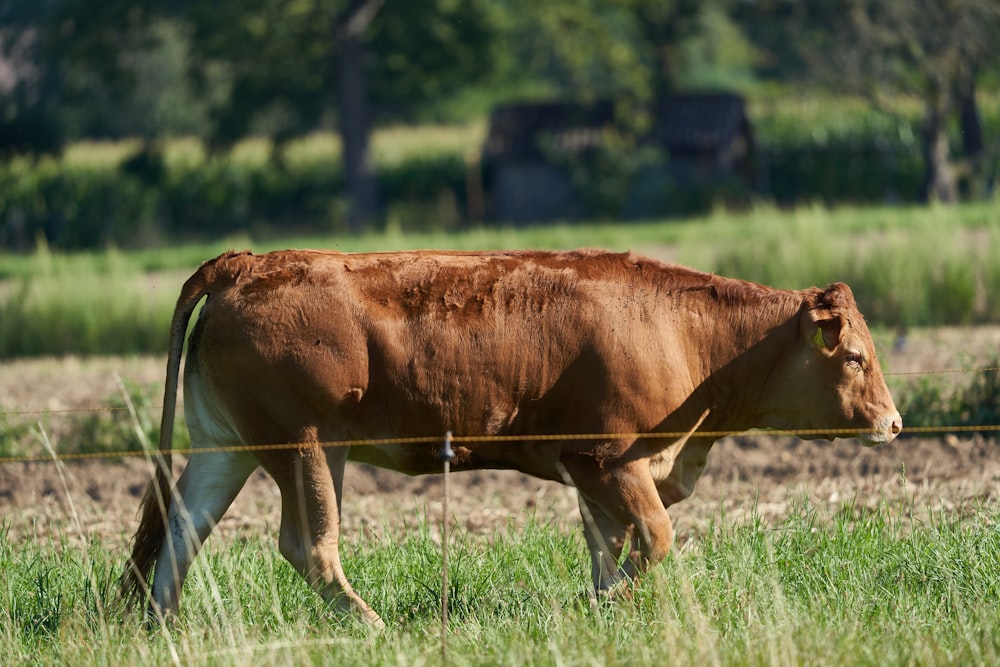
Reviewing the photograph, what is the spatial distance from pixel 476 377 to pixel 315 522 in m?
0.84

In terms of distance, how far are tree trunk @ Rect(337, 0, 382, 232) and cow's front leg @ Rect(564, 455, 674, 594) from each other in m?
24.3

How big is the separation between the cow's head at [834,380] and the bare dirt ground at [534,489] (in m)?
0.92

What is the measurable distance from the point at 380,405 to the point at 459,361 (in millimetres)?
350

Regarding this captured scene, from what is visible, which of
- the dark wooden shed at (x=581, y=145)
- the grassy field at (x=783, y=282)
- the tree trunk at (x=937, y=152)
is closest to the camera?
the grassy field at (x=783, y=282)

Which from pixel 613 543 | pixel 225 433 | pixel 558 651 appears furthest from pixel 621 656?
pixel 225 433

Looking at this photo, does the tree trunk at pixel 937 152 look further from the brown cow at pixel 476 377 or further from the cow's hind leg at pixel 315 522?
the cow's hind leg at pixel 315 522

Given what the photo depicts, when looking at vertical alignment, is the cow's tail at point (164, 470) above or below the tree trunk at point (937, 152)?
above

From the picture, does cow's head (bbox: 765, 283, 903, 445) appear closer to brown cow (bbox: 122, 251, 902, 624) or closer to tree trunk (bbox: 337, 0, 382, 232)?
brown cow (bbox: 122, 251, 902, 624)

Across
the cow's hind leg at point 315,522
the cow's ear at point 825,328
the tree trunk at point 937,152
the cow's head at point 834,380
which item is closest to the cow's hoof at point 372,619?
the cow's hind leg at point 315,522

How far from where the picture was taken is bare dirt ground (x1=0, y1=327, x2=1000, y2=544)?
7.19 m

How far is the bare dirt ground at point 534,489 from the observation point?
23.6 feet

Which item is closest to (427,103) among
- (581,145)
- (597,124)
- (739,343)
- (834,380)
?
(597,124)

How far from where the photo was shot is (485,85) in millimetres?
31953

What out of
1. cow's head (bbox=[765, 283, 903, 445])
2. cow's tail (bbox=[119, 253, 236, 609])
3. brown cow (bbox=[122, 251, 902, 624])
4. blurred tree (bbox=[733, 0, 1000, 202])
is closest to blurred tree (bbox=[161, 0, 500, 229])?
blurred tree (bbox=[733, 0, 1000, 202])
